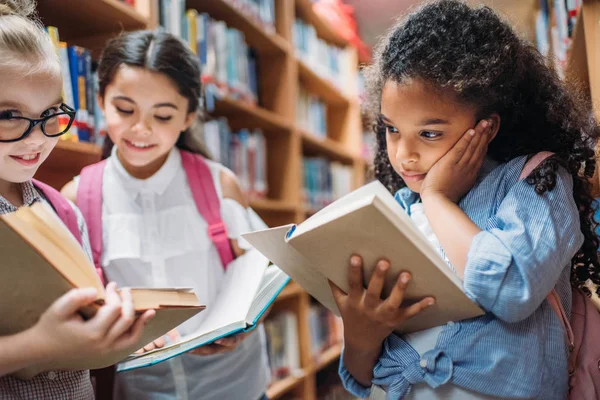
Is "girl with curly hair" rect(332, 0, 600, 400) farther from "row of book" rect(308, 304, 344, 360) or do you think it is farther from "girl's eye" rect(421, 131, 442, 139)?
"row of book" rect(308, 304, 344, 360)

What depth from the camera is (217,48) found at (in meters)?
2.04

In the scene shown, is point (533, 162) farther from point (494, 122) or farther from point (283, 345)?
point (283, 345)

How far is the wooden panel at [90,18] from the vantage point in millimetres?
1279

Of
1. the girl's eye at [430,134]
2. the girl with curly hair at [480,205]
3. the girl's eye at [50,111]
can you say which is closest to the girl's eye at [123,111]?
the girl's eye at [50,111]

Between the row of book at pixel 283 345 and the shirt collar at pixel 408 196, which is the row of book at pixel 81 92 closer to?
the shirt collar at pixel 408 196

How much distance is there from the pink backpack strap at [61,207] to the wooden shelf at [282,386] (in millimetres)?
1373

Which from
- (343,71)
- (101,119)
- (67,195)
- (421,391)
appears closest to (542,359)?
(421,391)

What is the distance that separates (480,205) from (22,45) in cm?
75

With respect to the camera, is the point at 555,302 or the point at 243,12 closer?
the point at 555,302

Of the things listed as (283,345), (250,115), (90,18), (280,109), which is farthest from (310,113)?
(90,18)

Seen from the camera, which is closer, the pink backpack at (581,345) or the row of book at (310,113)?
the pink backpack at (581,345)

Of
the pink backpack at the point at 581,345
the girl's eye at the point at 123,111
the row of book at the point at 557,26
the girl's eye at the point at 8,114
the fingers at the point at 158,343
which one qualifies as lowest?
the fingers at the point at 158,343

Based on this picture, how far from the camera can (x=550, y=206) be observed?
74 centimetres

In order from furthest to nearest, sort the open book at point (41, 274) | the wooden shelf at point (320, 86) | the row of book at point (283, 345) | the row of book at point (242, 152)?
the wooden shelf at point (320, 86), the row of book at point (283, 345), the row of book at point (242, 152), the open book at point (41, 274)
